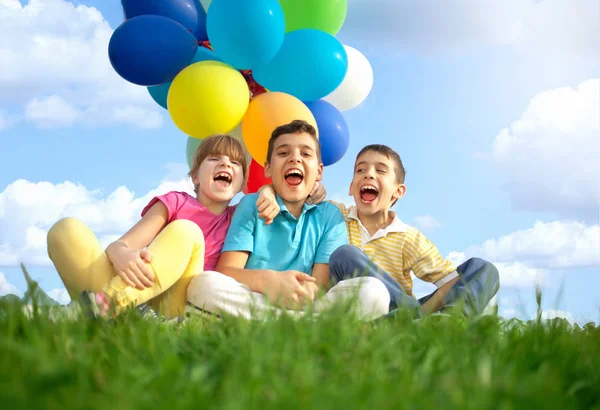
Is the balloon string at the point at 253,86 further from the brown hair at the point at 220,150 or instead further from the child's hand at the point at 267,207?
the child's hand at the point at 267,207

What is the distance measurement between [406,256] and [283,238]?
68 centimetres

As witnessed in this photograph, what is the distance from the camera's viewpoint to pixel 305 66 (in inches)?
167

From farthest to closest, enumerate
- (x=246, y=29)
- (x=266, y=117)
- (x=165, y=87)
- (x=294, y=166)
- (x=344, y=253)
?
(x=165, y=87), (x=266, y=117), (x=246, y=29), (x=294, y=166), (x=344, y=253)

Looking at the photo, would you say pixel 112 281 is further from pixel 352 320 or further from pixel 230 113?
pixel 230 113

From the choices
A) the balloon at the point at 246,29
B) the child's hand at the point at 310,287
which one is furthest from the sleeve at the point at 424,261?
the balloon at the point at 246,29

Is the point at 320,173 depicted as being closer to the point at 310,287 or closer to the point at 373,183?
the point at 373,183

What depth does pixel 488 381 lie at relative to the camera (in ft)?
4.11

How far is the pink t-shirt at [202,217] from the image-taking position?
331 centimetres

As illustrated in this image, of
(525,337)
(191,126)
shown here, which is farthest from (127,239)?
(525,337)

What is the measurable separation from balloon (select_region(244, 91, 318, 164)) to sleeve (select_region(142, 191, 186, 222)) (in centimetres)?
89

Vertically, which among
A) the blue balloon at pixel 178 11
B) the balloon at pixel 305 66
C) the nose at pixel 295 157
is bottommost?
the nose at pixel 295 157

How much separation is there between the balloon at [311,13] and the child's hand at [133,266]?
2.42 metres

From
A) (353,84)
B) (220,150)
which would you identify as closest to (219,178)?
(220,150)

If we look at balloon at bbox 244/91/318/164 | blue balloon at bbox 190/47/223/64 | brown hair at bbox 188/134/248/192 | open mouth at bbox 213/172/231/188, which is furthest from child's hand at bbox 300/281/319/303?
blue balloon at bbox 190/47/223/64
